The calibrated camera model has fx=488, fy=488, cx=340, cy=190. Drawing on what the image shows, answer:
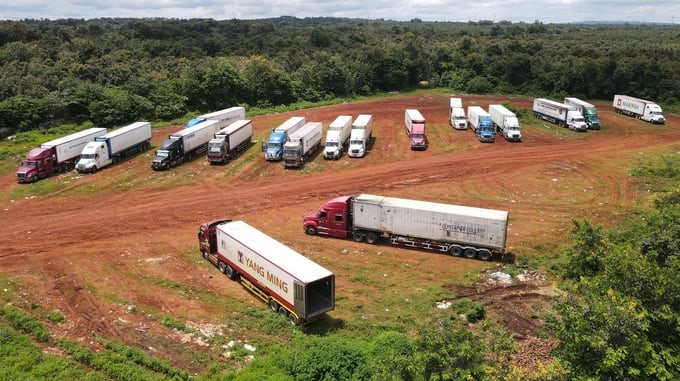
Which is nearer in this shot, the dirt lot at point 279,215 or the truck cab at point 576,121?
the dirt lot at point 279,215

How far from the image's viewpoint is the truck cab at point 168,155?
1626 inches

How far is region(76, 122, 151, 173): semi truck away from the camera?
41.0 meters

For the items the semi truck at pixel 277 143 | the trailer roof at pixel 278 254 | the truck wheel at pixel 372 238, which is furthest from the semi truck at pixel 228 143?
the truck wheel at pixel 372 238

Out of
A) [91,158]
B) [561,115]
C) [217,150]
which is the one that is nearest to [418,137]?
[217,150]

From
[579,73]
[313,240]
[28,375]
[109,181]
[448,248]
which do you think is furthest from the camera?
[579,73]

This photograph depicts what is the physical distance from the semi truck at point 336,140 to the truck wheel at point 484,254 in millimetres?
21350

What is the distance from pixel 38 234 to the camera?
29.4m

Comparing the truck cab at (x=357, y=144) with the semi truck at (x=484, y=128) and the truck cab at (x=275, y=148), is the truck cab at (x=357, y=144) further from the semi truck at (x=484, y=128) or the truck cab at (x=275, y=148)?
the semi truck at (x=484, y=128)

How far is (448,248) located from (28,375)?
63.1ft

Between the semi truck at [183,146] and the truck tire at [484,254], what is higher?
→ the semi truck at [183,146]

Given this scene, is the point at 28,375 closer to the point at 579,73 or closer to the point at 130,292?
the point at 130,292

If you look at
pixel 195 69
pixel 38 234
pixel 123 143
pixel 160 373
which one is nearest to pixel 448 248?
pixel 160 373

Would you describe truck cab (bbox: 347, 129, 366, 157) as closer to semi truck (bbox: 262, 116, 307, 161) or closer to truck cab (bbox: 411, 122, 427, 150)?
truck cab (bbox: 411, 122, 427, 150)

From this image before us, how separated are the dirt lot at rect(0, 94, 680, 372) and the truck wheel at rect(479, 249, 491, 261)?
366 mm
